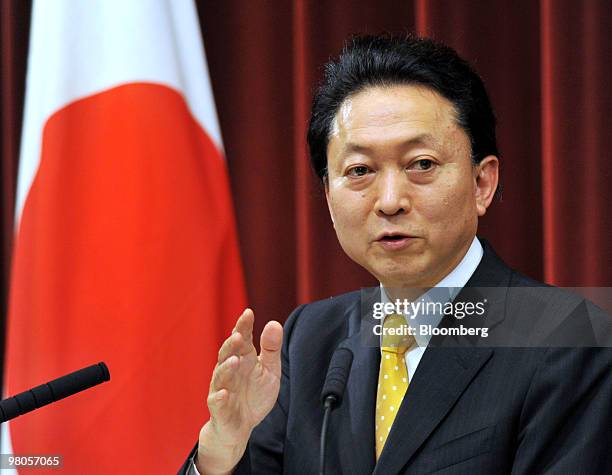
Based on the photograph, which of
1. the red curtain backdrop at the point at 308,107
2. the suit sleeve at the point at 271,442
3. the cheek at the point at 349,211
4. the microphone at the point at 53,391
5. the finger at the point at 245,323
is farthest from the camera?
the red curtain backdrop at the point at 308,107

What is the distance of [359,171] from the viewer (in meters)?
1.57

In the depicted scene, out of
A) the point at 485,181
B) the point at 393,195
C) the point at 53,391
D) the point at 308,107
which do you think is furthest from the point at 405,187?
the point at 308,107

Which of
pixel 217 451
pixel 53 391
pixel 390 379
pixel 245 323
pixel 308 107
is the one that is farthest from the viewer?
pixel 308 107

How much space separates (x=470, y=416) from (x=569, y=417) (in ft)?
0.52

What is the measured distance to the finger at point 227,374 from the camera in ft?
4.51

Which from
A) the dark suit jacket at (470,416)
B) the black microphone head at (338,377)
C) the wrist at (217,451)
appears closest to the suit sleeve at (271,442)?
the dark suit jacket at (470,416)

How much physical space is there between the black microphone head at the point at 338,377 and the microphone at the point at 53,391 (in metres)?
0.32

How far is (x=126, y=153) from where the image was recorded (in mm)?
2168

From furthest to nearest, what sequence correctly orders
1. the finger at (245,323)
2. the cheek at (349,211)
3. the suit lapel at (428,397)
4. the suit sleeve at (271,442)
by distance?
the suit sleeve at (271,442) → the cheek at (349,211) → the suit lapel at (428,397) → the finger at (245,323)

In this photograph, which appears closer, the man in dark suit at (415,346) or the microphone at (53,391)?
the microphone at (53,391)

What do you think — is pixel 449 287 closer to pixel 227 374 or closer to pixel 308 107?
pixel 227 374

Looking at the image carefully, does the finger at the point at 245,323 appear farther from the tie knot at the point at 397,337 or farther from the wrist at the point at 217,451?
the tie knot at the point at 397,337

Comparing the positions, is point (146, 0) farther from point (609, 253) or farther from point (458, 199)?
point (609, 253)

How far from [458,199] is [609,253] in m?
0.80
